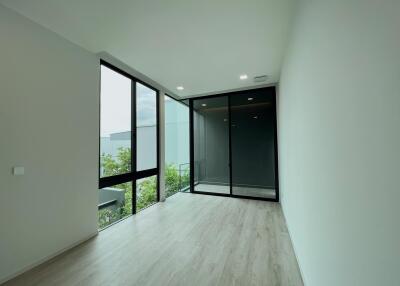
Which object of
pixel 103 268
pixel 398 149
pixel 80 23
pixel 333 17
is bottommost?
pixel 103 268

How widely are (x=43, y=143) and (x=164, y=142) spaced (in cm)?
272

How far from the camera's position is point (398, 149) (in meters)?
0.56

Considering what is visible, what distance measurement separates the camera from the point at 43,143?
2.32m

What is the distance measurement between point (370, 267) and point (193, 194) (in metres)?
4.80

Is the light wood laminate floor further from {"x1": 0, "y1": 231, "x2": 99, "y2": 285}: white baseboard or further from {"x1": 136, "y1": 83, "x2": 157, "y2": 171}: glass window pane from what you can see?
{"x1": 136, "y1": 83, "x2": 157, "y2": 171}: glass window pane

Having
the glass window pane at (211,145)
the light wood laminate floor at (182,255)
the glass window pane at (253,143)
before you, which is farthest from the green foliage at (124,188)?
the glass window pane at (253,143)

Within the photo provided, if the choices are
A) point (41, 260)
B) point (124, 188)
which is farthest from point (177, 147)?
point (41, 260)

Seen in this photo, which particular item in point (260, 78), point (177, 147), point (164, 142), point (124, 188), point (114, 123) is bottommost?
point (124, 188)

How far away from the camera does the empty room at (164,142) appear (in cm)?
76

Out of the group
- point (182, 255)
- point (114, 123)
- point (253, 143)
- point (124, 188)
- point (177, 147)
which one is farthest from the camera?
point (177, 147)

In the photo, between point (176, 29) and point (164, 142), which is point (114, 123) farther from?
point (176, 29)

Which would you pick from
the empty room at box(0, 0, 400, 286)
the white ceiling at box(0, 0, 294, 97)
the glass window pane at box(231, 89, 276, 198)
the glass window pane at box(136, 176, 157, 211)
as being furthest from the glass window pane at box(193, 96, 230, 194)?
the white ceiling at box(0, 0, 294, 97)

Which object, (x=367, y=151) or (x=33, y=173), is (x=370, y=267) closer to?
(x=367, y=151)

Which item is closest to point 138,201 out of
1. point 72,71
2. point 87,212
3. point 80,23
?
point 87,212
